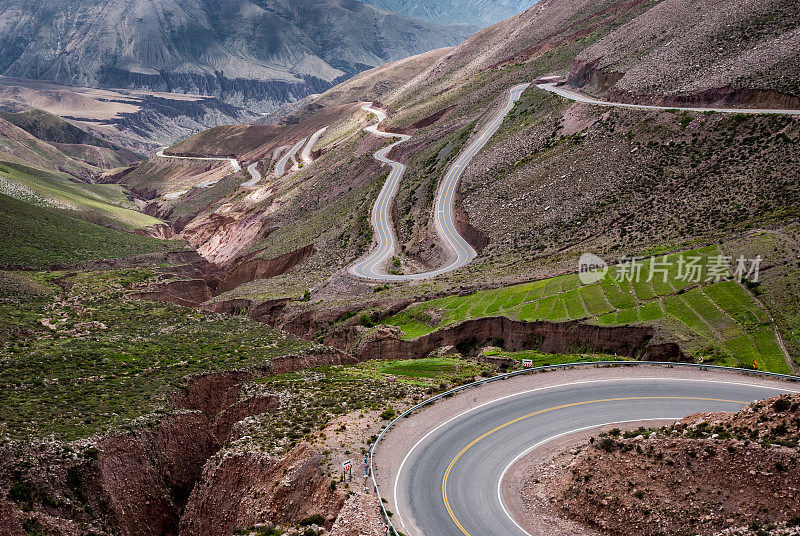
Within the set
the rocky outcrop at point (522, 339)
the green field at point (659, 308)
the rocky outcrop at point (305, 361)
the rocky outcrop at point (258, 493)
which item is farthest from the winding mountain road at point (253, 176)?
the rocky outcrop at point (258, 493)

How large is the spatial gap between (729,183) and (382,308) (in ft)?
99.2

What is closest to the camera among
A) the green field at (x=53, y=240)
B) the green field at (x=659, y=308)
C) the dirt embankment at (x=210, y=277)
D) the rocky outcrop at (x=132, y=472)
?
the rocky outcrop at (x=132, y=472)

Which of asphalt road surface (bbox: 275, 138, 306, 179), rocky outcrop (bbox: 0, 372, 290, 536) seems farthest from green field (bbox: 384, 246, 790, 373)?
asphalt road surface (bbox: 275, 138, 306, 179)

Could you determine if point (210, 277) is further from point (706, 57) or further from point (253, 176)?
point (706, 57)

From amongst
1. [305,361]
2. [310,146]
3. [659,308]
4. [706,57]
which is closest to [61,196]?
[310,146]

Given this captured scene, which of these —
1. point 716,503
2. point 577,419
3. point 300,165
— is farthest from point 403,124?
point 716,503

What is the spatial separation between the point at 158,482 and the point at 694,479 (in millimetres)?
23485

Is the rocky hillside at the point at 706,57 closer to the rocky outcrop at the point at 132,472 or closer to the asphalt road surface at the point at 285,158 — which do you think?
the rocky outcrop at the point at 132,472

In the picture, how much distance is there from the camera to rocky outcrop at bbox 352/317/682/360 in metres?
36.2

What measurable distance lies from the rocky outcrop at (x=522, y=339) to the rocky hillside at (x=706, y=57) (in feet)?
106

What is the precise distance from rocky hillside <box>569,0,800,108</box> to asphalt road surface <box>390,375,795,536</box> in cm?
3839

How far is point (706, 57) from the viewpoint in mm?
66500

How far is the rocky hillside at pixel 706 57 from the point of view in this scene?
57312mm

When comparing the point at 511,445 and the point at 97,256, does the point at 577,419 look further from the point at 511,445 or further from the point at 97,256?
the point at 97,256
